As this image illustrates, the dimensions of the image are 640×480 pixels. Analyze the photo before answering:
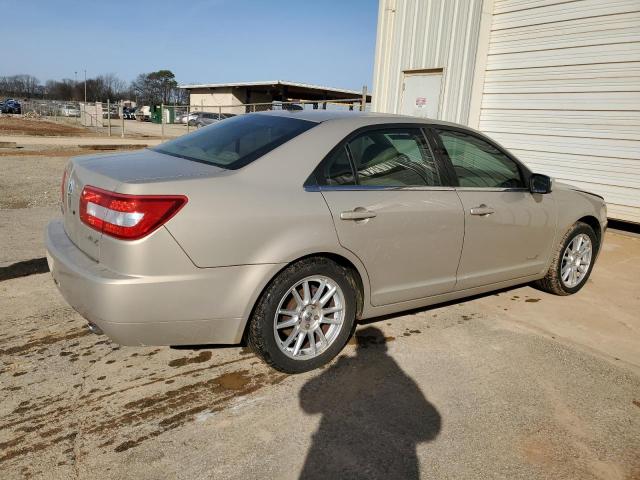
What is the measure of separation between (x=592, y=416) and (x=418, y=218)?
151cm

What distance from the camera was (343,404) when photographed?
2.77 meters

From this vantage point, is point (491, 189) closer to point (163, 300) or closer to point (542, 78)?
point (163, 300)

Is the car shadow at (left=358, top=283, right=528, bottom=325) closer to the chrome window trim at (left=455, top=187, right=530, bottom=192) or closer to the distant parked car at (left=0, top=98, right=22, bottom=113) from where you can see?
the chrome window trim at (left=455, top=187, right=530, bottom=192)

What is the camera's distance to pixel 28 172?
35.4 ft

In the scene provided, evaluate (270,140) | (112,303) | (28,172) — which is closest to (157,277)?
(112,303)

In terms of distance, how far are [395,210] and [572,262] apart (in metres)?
A: 2.40

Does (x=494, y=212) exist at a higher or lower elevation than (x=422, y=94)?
lower

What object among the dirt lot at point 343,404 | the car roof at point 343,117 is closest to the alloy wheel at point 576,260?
the dirt lot at point 343,404

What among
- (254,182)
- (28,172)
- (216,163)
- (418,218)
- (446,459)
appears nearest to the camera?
(446,459)

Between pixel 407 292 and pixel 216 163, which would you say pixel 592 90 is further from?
pixel 216 163

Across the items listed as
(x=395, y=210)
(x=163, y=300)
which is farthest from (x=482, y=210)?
(x=163, y=300)

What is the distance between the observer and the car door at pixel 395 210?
10.1 ft

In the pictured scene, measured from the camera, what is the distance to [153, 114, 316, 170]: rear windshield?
3008mm

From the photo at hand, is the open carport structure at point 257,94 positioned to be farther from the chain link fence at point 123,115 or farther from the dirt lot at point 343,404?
the dirt lot at point 343,404
